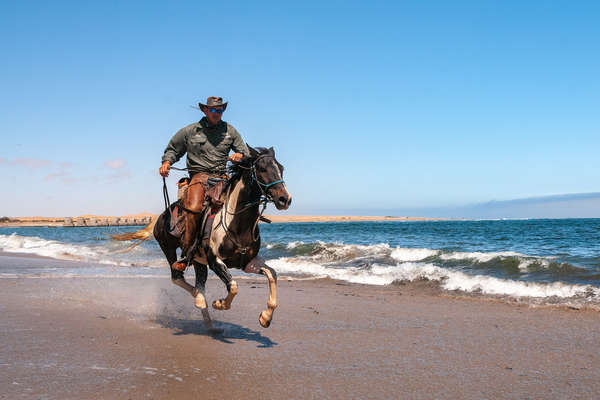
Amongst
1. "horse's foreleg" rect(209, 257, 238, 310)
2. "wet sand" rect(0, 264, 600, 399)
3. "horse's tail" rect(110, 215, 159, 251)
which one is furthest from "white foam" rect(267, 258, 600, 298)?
"horse's foreleg" rect(209, 257, 238, 310)

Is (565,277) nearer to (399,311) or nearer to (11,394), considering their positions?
(399,311)

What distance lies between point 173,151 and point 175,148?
0.06 metres

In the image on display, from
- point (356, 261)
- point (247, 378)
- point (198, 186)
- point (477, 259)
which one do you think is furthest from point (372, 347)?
point (356, 261)

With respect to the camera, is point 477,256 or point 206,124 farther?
point 477,256

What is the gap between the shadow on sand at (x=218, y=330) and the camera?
6371mm

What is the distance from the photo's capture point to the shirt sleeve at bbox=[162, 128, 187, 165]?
734 cm

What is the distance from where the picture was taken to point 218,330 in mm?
6949

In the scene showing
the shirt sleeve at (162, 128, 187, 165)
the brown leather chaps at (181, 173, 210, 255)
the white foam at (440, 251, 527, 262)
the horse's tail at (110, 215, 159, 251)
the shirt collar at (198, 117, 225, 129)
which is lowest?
the white foam at (440, 251, 527, 262)

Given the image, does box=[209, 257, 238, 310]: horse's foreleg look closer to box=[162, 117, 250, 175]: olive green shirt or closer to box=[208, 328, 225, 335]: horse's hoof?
box=[208, 328, 225, 335]: horse's hoof

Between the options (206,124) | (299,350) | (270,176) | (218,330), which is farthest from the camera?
(206,124)

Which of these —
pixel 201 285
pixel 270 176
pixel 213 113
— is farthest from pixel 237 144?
pixel 201 285

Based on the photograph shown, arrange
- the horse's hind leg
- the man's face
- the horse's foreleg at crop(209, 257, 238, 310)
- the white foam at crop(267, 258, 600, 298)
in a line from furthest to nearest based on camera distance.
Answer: the white foam at crop(267, 258, 600, 298) < the horse's hind leg < the man's face < the horse's foreleg at crop(209, 257, 238, 310)

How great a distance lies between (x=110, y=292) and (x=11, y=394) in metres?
6.93

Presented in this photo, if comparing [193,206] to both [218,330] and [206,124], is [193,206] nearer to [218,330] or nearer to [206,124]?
[206,124]
